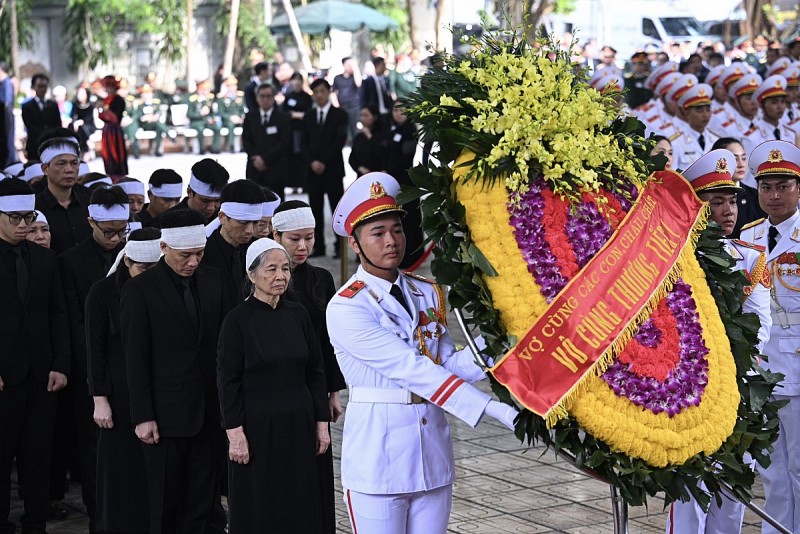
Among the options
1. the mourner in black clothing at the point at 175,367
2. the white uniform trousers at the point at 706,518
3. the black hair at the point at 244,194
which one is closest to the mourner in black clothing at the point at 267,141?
the black hair at the point at 244,194

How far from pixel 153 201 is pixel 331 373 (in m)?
2.83

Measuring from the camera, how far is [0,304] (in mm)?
7422

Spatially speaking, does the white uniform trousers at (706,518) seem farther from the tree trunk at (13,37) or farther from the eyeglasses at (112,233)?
the tree trunk at (13,37)

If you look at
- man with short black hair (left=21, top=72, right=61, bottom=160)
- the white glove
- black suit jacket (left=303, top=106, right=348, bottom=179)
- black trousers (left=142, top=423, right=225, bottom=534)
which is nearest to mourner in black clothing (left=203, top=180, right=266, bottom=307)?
black trousers (left=142, top=423, right=225, bottom=534)

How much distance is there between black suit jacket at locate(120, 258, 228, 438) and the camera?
6461 mm

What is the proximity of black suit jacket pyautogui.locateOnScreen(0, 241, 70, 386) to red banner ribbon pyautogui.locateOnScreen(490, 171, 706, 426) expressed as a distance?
4.02 m

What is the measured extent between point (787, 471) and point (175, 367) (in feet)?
9.98

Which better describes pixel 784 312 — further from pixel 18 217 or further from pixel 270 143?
pixel 270 143

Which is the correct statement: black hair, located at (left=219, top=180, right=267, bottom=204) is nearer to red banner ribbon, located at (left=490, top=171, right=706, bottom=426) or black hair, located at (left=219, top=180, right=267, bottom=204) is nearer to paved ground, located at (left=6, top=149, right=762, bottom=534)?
paved ground, located at (left=6, top=149, right=762, bottom=534)

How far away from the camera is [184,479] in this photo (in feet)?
22.1

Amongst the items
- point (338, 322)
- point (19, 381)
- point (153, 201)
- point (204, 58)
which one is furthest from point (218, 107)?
point (338, 322)

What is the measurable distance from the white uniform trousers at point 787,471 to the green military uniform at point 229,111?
23.8 m

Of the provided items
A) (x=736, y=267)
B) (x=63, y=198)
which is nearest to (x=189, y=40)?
(x=63, y=198)

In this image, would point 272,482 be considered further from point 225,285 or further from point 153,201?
point 153,201
